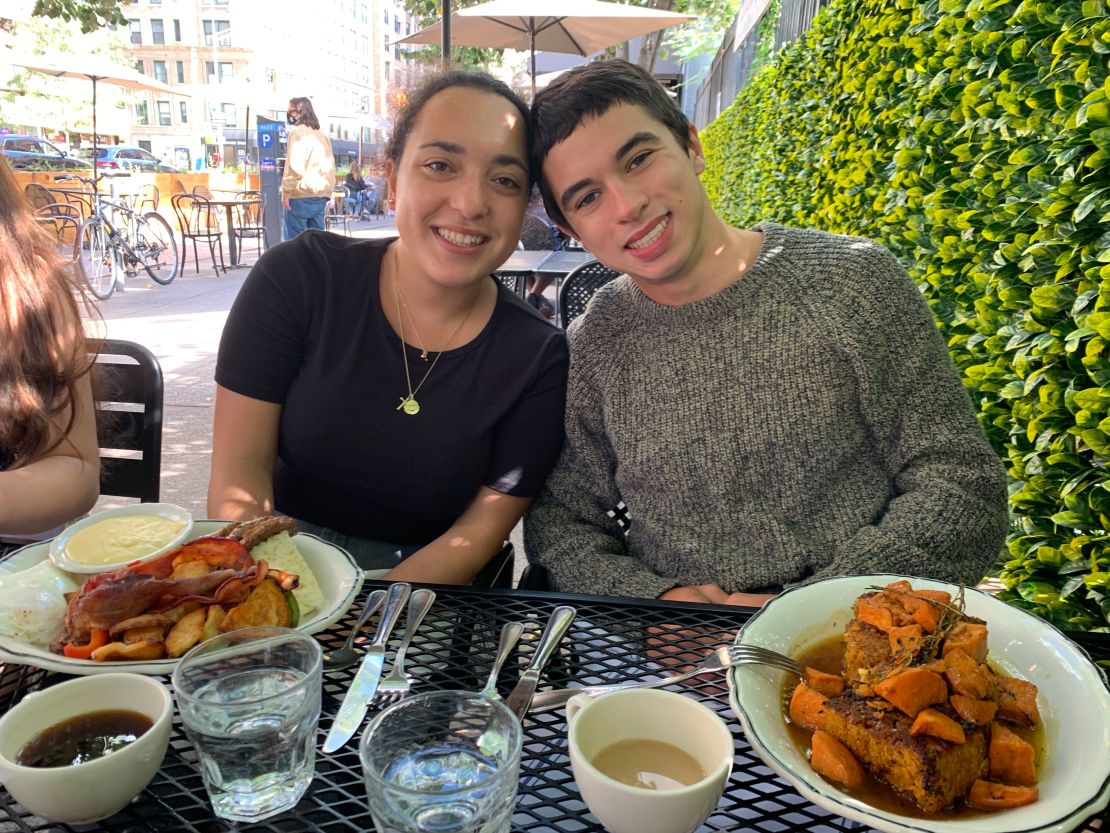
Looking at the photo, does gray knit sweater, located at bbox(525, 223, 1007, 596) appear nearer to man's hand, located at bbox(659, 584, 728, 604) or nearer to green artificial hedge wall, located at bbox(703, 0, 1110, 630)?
man's hand, located at bbox(659, 584, 728, 604)

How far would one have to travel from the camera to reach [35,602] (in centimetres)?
113

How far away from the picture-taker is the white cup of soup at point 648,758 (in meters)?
0.78

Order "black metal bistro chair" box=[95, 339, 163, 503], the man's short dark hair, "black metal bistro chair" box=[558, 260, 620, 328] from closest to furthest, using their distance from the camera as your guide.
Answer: the man's short dark hair
"black metal bistro chair" box=[95, 339, 163, 503]
"black metal bistro chair" box=[558, 260, 620, 328]

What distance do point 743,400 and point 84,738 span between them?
4.43 ft

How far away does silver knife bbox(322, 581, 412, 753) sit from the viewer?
3.34 ft

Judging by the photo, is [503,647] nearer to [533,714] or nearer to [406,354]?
[533,714]

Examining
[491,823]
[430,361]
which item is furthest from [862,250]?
[491,823]

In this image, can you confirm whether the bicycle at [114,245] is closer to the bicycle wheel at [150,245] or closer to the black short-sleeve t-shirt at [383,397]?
the bicycle wheel at [150,245]

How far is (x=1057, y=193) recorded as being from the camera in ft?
5.70

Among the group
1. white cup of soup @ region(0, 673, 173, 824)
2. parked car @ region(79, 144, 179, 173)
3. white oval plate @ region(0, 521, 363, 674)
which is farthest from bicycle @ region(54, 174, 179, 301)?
parked car @ region(79, 144, 179, 173)

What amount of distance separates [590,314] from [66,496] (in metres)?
1.32

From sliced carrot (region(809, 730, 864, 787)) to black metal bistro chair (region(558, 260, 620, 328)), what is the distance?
81.1 inches

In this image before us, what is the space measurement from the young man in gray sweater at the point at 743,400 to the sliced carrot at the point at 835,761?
27.0 inches

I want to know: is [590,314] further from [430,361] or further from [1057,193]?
[1057,193]
